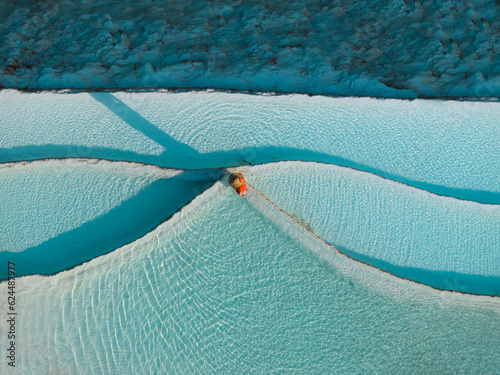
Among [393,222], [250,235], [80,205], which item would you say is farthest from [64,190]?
[393,222]

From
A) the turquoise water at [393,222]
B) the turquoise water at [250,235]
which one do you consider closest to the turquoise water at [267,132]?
the turquoise water at [250,235]

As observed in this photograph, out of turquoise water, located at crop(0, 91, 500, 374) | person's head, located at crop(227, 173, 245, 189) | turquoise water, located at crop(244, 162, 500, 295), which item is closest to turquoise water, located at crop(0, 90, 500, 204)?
turquoise water, located at crop(0, 91, 500, 374)

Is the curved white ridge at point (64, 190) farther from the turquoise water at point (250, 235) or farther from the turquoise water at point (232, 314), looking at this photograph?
the turquoise water at point (232, 314)

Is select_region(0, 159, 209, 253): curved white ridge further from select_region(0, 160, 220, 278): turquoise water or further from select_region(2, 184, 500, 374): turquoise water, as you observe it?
select_region(2, 184, 500, 374): turquoise water

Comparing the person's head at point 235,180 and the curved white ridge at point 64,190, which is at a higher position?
Result: the curved white ridge at point 64,190

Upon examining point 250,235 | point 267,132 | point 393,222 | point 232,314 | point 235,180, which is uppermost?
point 267,132

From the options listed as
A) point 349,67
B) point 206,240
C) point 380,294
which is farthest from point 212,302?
point 349,67

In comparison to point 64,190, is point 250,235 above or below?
below

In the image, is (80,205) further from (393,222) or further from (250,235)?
(393,222)

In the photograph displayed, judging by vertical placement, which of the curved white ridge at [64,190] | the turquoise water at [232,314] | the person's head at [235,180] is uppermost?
the curved white ridge at [64,190]
